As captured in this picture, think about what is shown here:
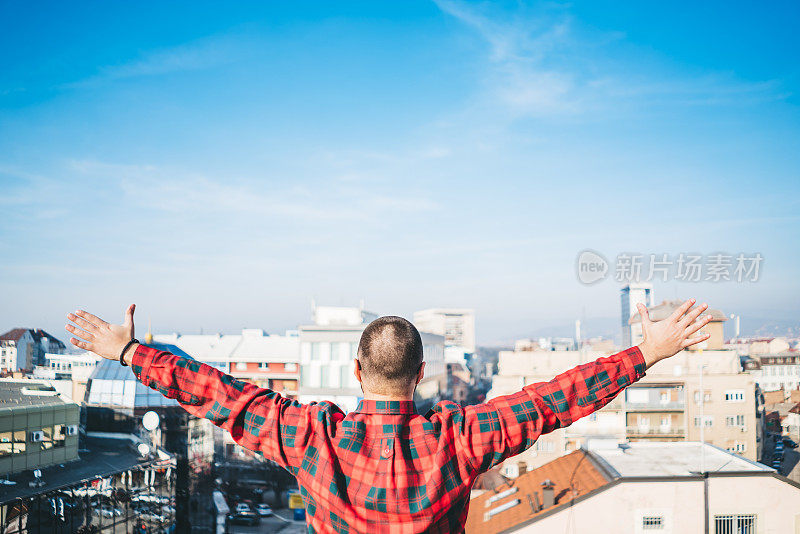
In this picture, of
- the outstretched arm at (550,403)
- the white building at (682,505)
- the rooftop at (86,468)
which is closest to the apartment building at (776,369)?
the white building at (682,505)

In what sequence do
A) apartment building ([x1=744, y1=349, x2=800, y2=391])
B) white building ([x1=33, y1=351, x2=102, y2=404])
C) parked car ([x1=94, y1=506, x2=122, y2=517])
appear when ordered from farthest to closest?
apartment building ([x1=744, y1=349, x2=800, y2=391]), white building ([x1=33, y1=351, x2=102, y2=404]), parked car ([x1=94, y1=506, x2=122, y2=517])

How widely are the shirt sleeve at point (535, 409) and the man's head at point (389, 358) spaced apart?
265 mm

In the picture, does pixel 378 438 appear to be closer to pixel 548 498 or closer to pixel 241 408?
pixel 241 408

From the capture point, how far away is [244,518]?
3419cm

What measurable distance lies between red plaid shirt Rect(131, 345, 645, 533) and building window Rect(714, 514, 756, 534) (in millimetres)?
14431

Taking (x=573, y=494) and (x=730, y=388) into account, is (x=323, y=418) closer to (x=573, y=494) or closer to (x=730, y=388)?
(x=573, y=494)

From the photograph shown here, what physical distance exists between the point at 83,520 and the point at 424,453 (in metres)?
17.2

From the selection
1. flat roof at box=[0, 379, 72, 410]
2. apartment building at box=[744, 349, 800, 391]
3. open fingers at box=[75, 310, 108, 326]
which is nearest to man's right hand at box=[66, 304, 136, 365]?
open fingers at box=[75, 310, 108, 326]

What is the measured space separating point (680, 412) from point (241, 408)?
37579 mm

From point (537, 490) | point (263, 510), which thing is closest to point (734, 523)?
point (537, 490)

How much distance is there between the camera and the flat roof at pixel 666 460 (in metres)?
15.2

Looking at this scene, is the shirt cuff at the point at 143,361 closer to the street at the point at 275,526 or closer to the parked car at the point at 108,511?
the parked car at the point at 108,511

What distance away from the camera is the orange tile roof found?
1573 cm

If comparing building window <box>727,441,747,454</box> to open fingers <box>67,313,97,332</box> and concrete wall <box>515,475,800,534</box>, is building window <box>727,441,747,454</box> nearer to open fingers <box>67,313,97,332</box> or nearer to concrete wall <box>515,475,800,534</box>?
concrete wall <box>515,475,800,534</box>
